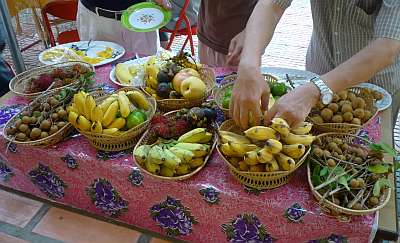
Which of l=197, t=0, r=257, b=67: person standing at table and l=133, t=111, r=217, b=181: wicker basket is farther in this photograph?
l=197, t=0, r=257, b=67: person standing at table

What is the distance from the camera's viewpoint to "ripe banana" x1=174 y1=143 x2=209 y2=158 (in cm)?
98

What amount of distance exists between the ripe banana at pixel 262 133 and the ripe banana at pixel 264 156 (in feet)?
0.15

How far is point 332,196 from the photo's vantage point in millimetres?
855

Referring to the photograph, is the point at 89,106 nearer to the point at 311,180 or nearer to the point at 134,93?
the point at 134,93

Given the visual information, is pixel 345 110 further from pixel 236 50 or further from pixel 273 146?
pixel 236 50

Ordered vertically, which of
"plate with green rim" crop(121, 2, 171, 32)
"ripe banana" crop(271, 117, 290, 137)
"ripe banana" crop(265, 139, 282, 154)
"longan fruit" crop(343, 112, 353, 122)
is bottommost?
"longan fruit" crop(343, 112, 353, 122)

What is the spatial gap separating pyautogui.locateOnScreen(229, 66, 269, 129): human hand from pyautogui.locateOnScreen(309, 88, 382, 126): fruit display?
15 centimetres

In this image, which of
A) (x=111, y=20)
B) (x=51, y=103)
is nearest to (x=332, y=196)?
(x=51, y=103)

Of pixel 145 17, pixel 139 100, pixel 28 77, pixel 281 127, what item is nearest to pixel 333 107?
pixel 281 127

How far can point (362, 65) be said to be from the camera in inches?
38.3

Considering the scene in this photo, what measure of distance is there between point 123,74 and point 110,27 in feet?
1.78

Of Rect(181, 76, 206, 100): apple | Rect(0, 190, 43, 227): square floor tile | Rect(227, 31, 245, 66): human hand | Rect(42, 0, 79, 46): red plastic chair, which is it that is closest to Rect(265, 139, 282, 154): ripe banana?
Rect(181, 76, 206, 100): apple

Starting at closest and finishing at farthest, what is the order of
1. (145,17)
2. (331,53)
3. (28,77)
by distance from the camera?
(331,53) < (28,77) < (145,17)

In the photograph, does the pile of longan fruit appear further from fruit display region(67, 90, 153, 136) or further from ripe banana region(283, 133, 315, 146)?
ripe banana region(283, 133, 315, 146)
